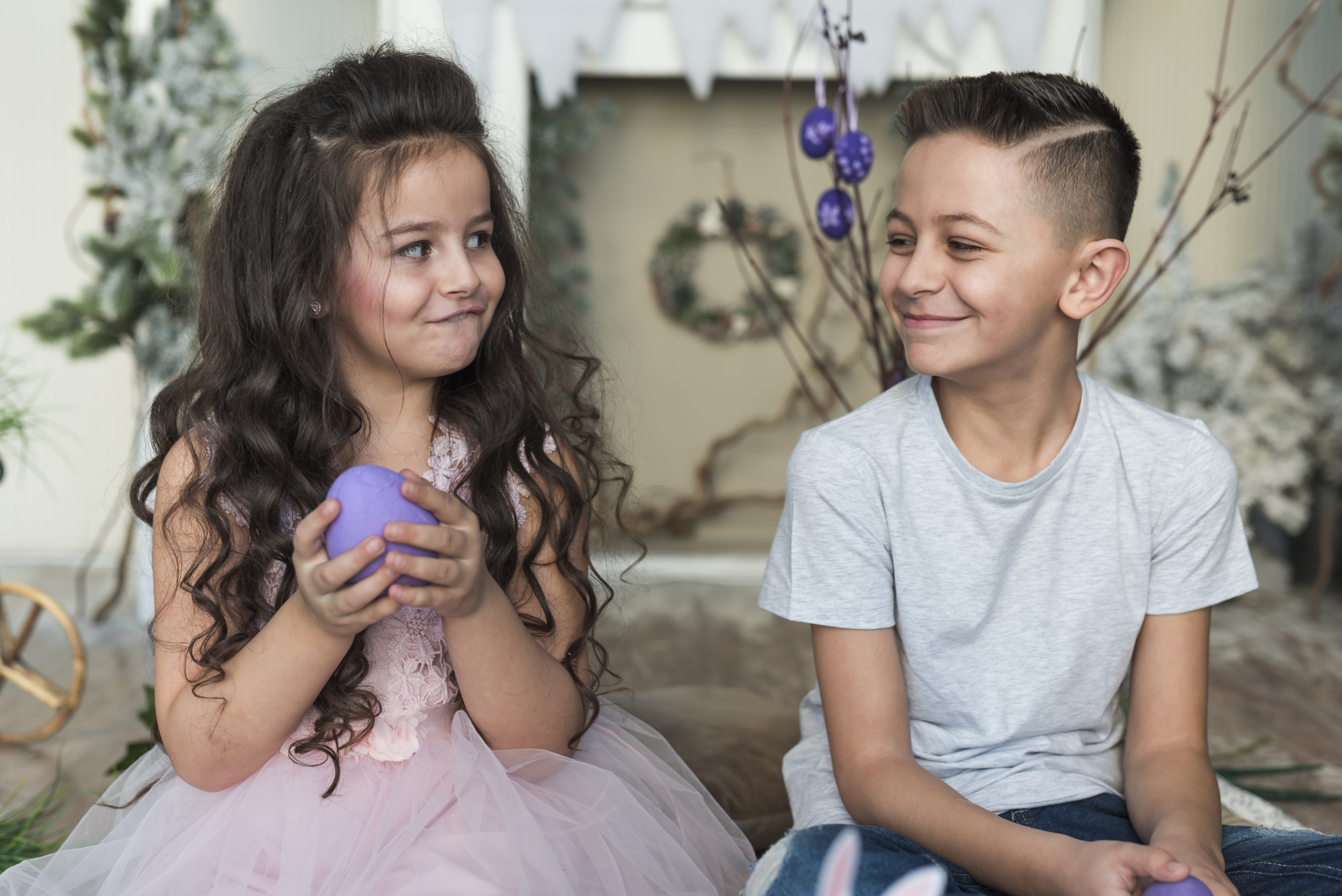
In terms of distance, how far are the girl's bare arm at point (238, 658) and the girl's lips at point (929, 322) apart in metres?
0.66

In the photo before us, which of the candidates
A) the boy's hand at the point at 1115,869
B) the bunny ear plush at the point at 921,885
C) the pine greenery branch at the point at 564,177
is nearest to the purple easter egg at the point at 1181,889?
the boy's hand at the point at 1115,869

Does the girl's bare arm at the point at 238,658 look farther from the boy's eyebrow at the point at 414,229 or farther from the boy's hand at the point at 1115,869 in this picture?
the boy's hand at the point at 1115,869

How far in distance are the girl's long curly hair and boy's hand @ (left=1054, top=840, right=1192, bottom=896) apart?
1.96 feet

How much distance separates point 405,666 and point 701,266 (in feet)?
13.2

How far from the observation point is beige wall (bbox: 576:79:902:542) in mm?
5082

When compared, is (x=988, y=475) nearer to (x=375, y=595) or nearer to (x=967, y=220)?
(x=967, y=220)

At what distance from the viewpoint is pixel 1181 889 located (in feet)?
3.09

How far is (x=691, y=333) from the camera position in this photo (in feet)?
17.2

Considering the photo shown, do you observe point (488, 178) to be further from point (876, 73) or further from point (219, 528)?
point (876, 73)

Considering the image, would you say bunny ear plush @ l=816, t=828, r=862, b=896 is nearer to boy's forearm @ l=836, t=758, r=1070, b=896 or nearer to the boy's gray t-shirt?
boy's forearm @ l=836, t=758, r=1070, b=896

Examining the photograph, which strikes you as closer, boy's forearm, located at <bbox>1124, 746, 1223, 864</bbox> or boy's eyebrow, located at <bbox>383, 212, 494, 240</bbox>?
boy's forearm, located at <bbox>1124, 746, 1223, 864</bbox>

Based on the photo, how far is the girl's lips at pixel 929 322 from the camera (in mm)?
1266

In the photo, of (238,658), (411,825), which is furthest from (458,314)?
(411,825)

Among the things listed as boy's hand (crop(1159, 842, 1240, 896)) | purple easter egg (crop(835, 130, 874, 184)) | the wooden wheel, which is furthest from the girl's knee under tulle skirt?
the wooden wheel
